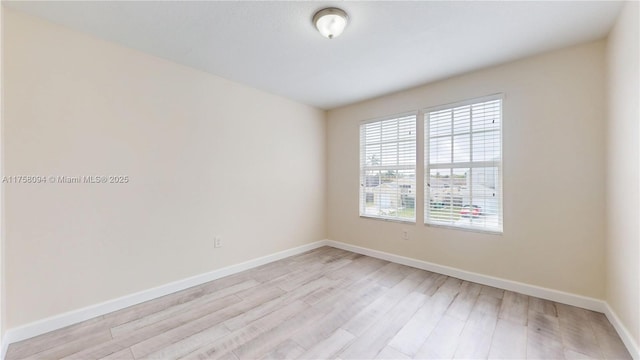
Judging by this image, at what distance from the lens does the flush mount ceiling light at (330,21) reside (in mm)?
1861

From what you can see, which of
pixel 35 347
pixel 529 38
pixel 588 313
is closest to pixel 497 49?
pixel 529 38

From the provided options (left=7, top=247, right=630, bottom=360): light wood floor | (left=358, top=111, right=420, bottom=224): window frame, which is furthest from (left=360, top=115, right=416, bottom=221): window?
(left=7, top=247, right=630, bottom=360): light wood floor

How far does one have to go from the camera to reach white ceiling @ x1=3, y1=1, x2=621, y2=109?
184 cm

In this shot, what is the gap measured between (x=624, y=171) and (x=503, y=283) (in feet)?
4.77

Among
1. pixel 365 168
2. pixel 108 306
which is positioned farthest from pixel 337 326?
pixel 365 168

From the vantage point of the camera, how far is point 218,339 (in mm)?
1889

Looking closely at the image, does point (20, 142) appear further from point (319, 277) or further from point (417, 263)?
point (417, 263)

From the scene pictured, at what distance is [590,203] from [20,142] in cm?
470

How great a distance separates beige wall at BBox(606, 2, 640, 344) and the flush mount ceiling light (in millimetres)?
1903

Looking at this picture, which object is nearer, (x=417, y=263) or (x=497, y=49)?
(x=497, y=49)

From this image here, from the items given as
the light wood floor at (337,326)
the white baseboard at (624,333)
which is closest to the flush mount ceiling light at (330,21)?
the light wood floor at (337,326)

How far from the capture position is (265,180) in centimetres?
357

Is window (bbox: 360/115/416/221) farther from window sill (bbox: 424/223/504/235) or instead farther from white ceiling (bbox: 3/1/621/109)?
white ceiling (bbox: 3/1/621/109)

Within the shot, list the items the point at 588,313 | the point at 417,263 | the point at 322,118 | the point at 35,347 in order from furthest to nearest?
1. the point at 322,118
2. the point at 417,263
3. the point at 588,313
4. the point at 35,347
